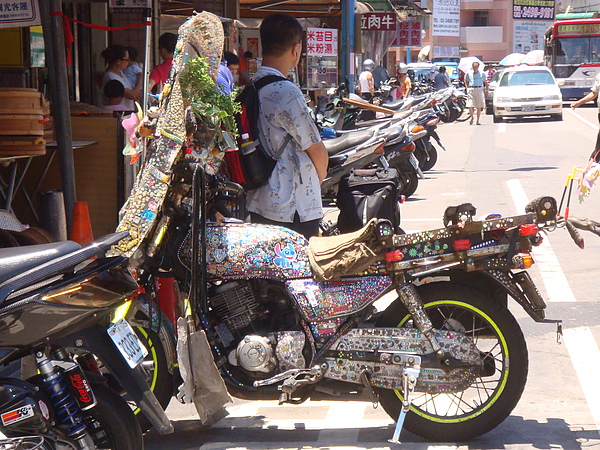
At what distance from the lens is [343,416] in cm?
475

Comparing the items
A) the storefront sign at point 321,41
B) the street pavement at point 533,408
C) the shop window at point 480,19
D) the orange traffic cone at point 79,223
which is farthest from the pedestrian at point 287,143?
the shop window at point 480,19

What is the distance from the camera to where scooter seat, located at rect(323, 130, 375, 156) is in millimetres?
9742

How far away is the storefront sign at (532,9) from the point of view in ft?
218

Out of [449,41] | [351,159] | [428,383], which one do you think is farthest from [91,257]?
[449,41]

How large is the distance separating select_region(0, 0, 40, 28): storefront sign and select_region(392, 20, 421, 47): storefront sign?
26503 mm

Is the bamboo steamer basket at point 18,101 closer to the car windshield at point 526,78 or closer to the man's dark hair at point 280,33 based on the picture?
the man's dark hair at point 280,33

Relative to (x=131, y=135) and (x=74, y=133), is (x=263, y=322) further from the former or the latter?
(x=74, y=133)

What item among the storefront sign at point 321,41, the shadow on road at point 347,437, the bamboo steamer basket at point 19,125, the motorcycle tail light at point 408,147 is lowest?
the shadow on road at point 347,437

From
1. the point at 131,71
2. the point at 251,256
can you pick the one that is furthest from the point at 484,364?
the point at 131,71

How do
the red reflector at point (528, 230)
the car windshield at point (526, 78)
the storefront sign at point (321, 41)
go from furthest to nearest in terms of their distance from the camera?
1. the car windshield at point (526, 78)
2. the storefront sign at point (321, 41)
3. the red reflector at point (528, 230)

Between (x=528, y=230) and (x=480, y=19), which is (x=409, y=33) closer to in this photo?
(x=528, y=230)

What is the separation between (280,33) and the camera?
4.90 metres

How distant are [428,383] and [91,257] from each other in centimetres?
176

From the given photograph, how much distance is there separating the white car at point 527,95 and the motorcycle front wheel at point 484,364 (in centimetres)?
2402
